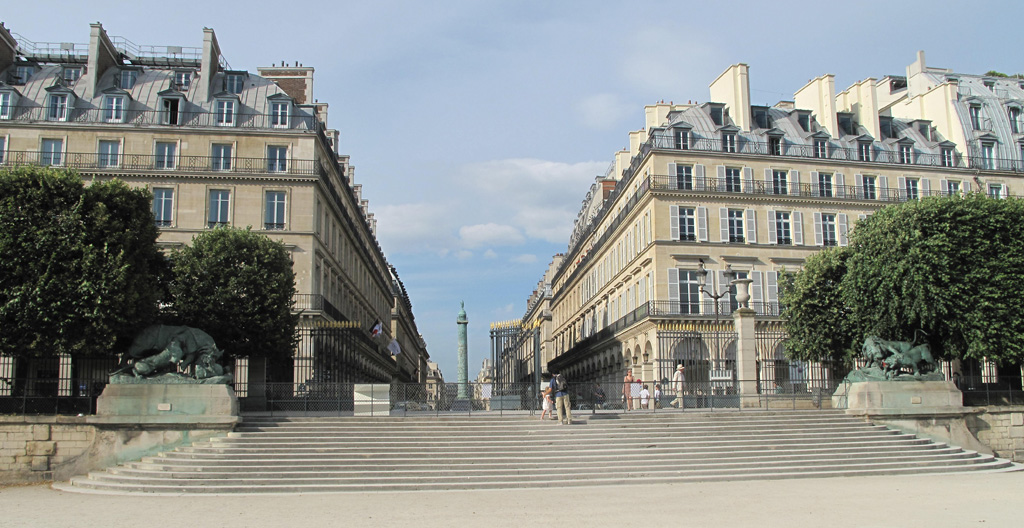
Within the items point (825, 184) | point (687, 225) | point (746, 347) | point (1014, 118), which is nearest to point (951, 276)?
point (746, 347)

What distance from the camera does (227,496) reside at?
15.9 meters

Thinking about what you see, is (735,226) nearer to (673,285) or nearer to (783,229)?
(783,229)

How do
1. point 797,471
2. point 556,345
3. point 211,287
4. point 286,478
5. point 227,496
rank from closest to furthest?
point 227,496 < point 286,478 < point 797,471 < point 211,287 < point 556,345

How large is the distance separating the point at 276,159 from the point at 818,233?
1012 inches

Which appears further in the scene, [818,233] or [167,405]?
[818,233]

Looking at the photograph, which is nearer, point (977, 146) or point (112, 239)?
point (112, 239)

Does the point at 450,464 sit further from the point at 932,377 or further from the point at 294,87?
the point at 294,87

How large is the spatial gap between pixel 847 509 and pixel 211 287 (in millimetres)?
20648

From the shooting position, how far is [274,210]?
35.3 meters

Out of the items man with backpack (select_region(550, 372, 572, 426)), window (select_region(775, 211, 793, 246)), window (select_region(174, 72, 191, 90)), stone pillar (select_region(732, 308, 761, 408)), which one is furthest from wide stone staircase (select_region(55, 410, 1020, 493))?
window (select_region(174, 72, 191, 90))

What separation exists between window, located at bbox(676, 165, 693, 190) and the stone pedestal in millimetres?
25314

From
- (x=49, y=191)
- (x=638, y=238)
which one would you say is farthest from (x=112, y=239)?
(x=638, y=238)

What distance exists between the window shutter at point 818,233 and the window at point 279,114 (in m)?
25.4

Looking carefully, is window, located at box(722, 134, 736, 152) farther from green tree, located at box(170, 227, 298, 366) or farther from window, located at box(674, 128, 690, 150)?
green tree, located at box(170, 227, 298, 366)
